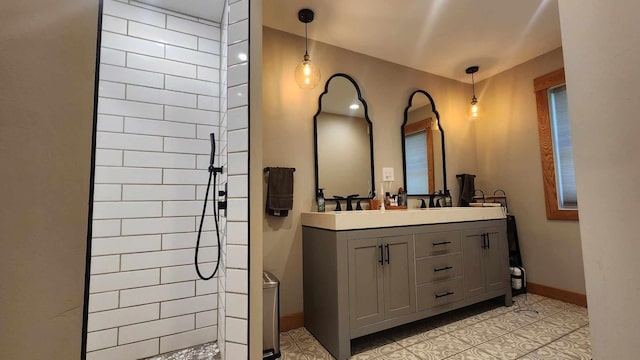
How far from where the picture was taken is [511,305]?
257 cm

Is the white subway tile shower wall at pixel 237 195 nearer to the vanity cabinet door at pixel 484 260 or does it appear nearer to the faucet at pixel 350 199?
the faucet at pixel 350 199

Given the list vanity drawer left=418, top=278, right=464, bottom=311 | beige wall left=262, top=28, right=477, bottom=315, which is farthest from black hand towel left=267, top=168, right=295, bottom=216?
vanity drawer left=418, top=278, right=464, bottom=311

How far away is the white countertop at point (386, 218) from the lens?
182cm

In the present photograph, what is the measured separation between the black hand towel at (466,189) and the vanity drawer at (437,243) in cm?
103

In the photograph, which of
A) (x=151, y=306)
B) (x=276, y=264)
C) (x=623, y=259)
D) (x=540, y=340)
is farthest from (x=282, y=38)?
(x=540, y=340)

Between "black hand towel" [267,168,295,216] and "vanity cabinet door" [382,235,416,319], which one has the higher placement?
"black hand towel" [267,168,295,216]

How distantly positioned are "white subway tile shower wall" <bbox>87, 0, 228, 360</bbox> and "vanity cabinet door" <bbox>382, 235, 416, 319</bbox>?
44.7 inches

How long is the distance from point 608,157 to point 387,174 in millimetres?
2088

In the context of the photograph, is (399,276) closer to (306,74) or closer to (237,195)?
(237,195)

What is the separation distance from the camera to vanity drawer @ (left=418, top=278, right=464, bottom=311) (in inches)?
81.2

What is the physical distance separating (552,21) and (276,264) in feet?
10.5

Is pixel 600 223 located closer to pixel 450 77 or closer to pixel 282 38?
pixel 282 38

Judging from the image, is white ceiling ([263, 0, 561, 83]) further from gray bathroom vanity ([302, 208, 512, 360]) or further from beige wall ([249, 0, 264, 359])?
gray bathroom vanity ([302, 208, 512, 360])

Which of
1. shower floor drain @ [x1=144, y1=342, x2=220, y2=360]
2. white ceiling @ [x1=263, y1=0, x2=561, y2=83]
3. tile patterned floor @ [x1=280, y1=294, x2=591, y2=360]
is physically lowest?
tile patterned floor @ [x1=280, y1=294, x2=591, y2=360]
